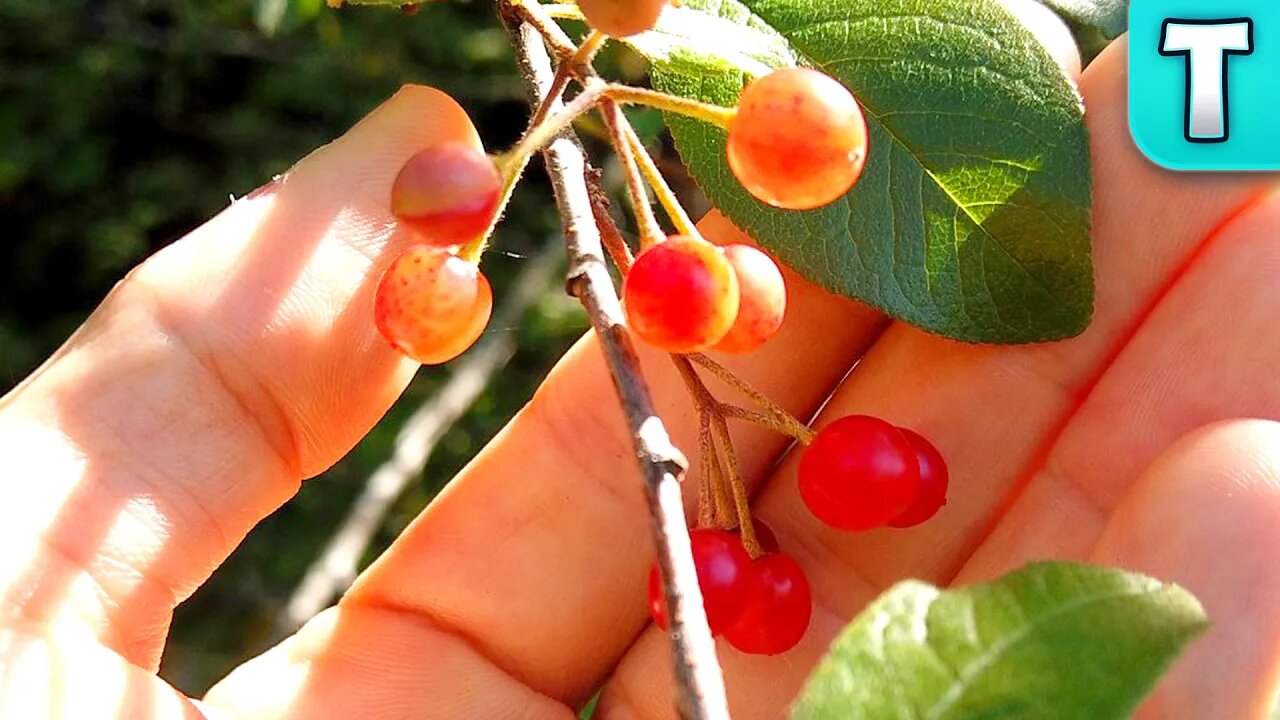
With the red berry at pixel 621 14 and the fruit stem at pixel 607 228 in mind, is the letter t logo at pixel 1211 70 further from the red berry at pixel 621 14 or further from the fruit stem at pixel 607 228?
the red berry at pixel 621 14

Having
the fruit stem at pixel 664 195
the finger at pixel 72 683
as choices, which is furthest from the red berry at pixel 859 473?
the finger at pixel 72 683

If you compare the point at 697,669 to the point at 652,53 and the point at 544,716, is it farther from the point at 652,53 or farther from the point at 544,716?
the point at 544,716

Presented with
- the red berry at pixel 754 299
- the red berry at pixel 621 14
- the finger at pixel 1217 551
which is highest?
the red berry at pixel 621 14

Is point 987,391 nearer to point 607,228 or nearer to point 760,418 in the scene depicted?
point 760,418

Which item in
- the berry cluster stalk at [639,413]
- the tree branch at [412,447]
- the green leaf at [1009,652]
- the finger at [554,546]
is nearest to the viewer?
the green leaf at [1009,652]

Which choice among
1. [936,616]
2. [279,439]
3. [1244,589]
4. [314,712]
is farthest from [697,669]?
[314,712]

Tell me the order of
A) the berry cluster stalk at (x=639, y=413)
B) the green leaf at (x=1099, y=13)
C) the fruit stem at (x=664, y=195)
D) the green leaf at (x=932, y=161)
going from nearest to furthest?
the berry cluster stalk at (x=639, y=413) < the fruit stem at (x=664, y=195) < the green leaf at (x=932, y=161) < the green leaf at (x=1099, y=13)
